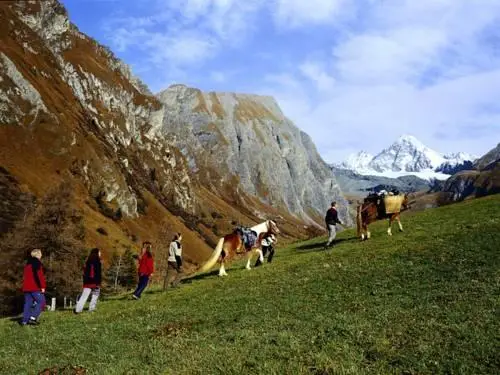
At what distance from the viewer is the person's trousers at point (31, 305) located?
24281mm

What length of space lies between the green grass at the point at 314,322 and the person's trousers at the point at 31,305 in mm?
826

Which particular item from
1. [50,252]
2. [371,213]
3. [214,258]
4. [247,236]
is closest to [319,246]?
[371,213]

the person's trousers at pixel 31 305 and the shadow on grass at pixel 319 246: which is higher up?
the shadow on grass at pixel 319 246

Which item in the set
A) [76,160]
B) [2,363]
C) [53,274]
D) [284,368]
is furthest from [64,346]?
[76,160]

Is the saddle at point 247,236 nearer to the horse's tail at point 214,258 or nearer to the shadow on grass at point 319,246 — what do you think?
the horse's tail at point 214,258

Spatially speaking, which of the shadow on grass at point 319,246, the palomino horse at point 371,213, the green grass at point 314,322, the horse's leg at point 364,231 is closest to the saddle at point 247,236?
the green grass at point 314,322

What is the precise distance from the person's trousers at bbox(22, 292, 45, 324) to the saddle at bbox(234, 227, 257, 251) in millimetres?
11577

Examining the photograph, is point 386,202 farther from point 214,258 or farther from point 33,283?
point 33,283

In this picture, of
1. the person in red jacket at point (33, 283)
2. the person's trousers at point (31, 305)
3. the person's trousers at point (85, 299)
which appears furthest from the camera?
the person's trousers at point (85, 299)

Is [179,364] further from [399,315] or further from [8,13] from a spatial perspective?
[8,13]

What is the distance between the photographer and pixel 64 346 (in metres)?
19.3

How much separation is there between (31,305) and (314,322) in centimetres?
1454

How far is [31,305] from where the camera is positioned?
24938 millimetres

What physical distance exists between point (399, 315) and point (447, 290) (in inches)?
135
